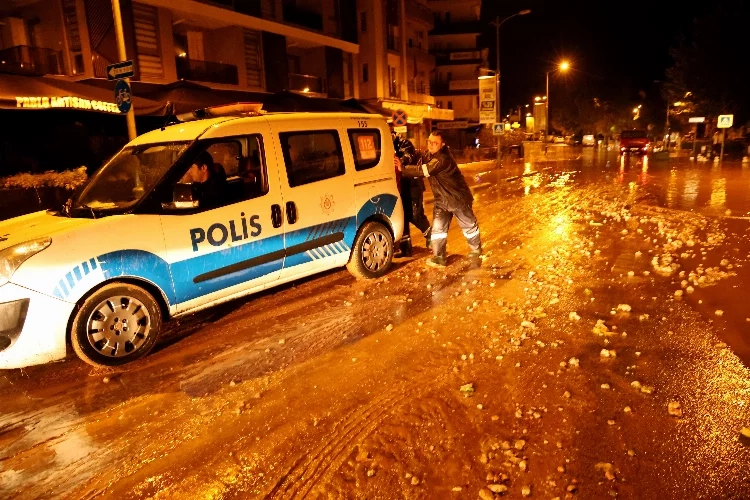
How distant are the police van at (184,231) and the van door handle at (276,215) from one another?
0.05ft

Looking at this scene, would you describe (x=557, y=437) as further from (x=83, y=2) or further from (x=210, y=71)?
(x=210, y=71)

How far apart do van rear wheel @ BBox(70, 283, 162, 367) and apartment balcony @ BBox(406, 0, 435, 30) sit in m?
40.5

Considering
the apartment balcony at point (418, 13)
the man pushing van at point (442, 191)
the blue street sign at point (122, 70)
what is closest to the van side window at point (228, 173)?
the man pushing van at point (442, 191)

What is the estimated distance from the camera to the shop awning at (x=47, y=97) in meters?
12.4

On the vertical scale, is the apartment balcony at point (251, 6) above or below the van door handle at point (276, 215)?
above

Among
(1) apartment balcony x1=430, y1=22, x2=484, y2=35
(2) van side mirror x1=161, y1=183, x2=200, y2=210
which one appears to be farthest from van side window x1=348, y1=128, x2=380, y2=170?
(1) apartment balcony x1=430, y1=22, x2=484, y2=35

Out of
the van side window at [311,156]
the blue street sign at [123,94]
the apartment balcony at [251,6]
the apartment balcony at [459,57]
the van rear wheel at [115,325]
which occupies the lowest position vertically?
the van rear wheel at [115,325]

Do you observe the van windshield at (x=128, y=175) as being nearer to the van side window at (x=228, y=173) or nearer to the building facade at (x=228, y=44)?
the van side window at (x=228, y=173)

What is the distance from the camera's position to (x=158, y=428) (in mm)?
3896

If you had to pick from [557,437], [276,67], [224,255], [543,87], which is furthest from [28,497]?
[543,87]

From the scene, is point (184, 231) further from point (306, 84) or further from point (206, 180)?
point (306, 84)

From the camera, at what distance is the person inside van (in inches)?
211

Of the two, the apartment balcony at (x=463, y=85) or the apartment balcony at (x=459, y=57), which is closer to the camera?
the apartment balcony at (x=463, y=85)

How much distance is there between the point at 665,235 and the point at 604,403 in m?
6.85
